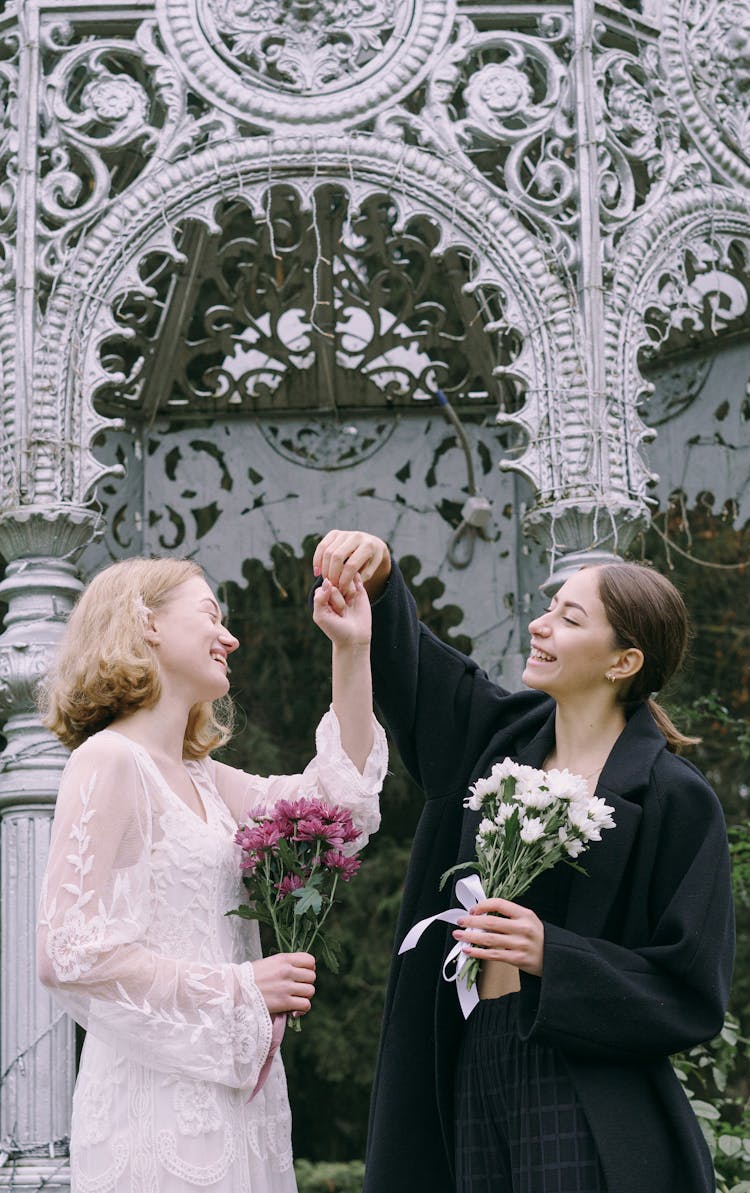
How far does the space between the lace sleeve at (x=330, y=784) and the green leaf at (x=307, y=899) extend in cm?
21

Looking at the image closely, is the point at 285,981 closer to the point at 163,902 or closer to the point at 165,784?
the point at 163,902

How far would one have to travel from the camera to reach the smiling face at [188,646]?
2.99m

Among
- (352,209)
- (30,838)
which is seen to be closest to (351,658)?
(30,838)

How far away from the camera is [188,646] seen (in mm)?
2994

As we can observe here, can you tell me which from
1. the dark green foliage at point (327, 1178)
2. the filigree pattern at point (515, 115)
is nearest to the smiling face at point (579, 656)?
the filigree pattern at point (515, 115)

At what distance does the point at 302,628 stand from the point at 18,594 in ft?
9.36

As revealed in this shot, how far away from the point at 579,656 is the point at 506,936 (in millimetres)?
569

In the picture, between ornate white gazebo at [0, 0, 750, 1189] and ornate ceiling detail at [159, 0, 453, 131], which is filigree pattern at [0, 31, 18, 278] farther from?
ornate ceiling detail at [159, 0, 453, 131]

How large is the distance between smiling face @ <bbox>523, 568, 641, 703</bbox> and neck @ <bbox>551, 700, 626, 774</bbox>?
0.03 m

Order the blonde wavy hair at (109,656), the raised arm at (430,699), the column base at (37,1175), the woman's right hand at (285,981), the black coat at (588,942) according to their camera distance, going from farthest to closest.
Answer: the column base at (37,1175) < the raised arm at (430,699) < the blonde wavy hair at (109,656) < the woman's right hand at (285,981) < the black coat at (588,942)

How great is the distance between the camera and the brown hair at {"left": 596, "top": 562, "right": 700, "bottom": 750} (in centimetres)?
305

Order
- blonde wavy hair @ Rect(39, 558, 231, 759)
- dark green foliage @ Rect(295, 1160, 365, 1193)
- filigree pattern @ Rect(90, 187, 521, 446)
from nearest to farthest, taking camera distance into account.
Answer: blonde wavy hair @ Rect(39, 558, 231, 759)
filigree pattern @ Rect(90, 187, 521, 446)
dark green foliage @ Rect(295, 1160, 365, 1193)

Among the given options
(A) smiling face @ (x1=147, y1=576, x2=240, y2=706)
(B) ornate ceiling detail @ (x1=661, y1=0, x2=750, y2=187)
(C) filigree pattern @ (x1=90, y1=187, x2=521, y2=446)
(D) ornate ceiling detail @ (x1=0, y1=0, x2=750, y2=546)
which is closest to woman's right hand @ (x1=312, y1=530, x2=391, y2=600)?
(A) smiling face @ (x1=147, y1=576, x2=240, y2=706)

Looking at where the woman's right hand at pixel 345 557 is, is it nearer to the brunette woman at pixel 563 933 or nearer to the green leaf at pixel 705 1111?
the brunette woman at pixel 563 933
